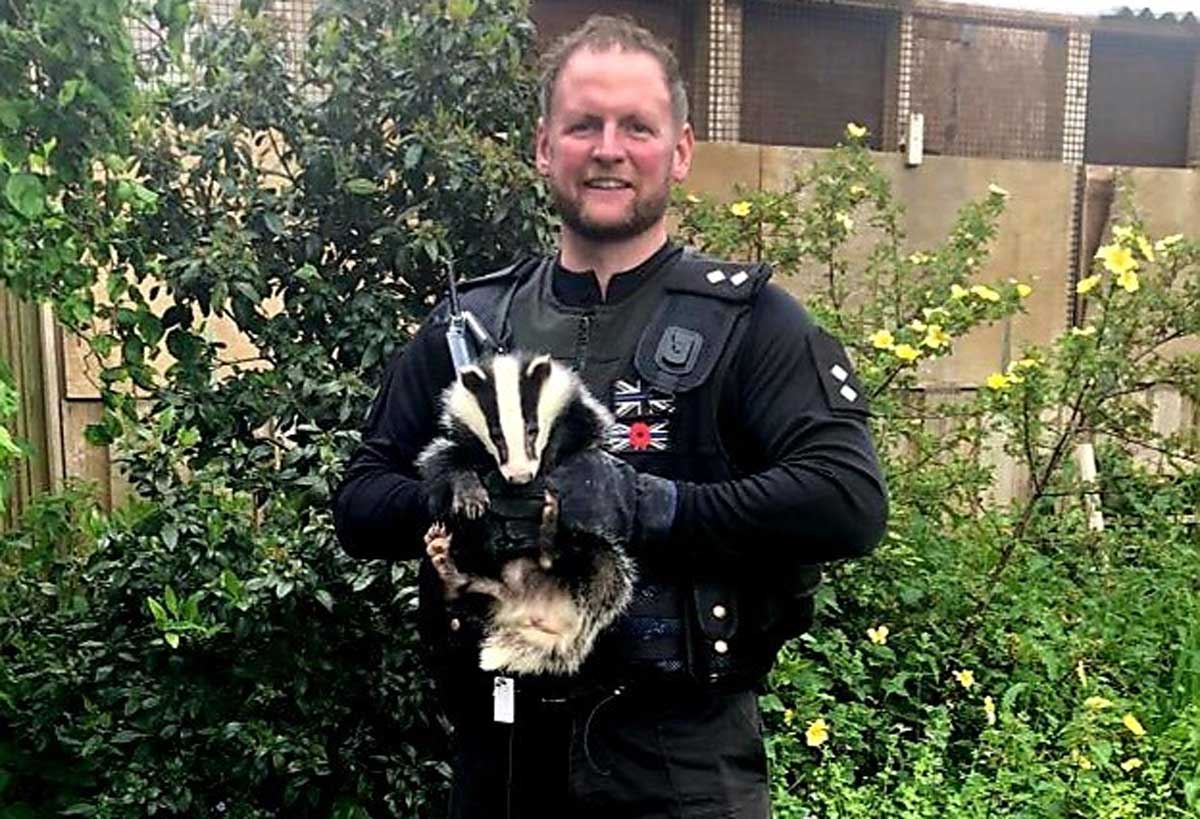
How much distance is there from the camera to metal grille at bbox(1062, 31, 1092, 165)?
5.34 m

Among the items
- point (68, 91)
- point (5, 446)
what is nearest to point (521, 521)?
point (5, 446)

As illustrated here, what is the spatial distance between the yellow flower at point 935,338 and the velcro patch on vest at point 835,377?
1.77 metres

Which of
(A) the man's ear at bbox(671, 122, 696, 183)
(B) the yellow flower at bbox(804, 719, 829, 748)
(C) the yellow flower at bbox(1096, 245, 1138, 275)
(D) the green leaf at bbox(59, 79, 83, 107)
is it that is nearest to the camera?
(A) the man's ear at bbox(671, 122, 696, 183)

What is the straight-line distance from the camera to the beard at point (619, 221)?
1.73m

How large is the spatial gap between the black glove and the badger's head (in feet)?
0.11

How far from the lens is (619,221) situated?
1.72 m

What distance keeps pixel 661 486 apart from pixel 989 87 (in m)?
4.19

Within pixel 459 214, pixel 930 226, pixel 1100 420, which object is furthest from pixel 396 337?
pixel 930 226

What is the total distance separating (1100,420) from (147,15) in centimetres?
287

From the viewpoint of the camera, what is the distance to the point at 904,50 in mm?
4949

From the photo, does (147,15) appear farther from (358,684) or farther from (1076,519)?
(1076,519)

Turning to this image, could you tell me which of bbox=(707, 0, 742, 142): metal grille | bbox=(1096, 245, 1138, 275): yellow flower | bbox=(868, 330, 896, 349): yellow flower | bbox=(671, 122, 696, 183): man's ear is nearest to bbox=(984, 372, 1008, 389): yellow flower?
bbox=(868, 330, 896, 349): yellow flower

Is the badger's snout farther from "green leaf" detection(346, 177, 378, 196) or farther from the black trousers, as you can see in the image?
"green leaf" detection(346, 177, 378, 196)

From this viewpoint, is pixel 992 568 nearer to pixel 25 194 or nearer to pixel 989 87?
pixel 989 87
